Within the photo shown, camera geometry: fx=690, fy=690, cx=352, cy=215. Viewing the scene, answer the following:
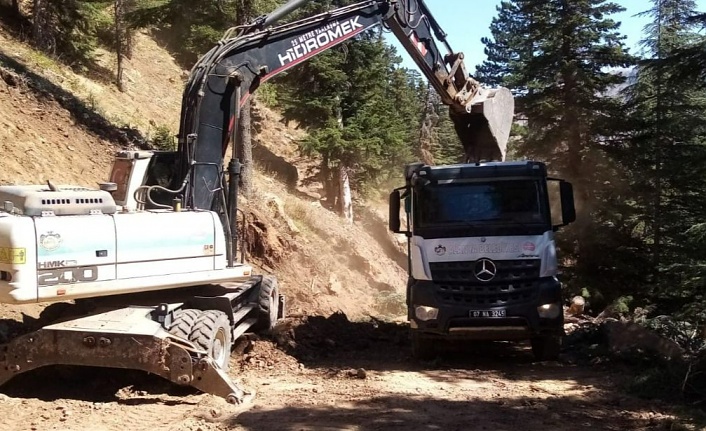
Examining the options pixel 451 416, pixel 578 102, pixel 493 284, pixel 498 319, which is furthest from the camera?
pixel 578 102

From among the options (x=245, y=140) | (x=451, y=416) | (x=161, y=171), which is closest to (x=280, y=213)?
(x=245, y=140)

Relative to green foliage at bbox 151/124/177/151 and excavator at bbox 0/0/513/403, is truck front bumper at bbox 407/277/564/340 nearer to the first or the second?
excavator at bbox 0/0/513/403

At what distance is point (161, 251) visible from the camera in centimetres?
793

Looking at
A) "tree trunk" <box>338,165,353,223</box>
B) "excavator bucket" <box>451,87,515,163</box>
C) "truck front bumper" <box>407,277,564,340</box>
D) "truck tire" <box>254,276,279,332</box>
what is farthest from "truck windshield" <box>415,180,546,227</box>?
"tree trunk" <box>338,165,353,223</box>

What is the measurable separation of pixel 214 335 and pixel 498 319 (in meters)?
3.97


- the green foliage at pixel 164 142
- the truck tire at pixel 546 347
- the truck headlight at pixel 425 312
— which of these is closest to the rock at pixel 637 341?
the truck tire at pixel 546 347

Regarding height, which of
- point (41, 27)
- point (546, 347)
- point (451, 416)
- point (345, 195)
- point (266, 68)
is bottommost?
point (451, 416)

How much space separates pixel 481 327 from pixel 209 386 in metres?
4.00

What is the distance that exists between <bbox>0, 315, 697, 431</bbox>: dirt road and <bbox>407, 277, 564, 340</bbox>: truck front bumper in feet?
1.85

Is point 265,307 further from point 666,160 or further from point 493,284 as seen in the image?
point 666,160

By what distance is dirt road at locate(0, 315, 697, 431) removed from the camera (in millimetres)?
6914

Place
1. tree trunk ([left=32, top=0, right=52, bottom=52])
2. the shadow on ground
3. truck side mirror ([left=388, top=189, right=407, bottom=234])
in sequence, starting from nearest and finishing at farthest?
the shadow on ground, truck side mirror ([left=388, top=189, right=407, bottom=234]), tree trunk ([left=32, top=0, right=52, bottom=52])

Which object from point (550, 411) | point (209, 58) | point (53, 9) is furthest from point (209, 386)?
point (53, 9)

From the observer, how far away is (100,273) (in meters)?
7.39
